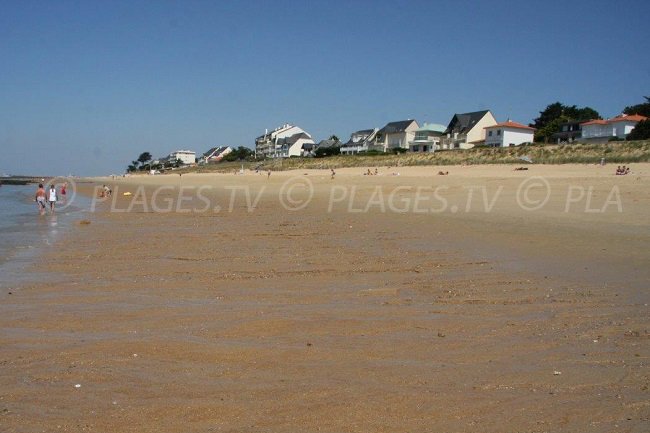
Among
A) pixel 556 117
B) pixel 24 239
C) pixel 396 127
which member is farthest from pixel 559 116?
pixel 24 239

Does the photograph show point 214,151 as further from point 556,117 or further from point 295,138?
point 556,117

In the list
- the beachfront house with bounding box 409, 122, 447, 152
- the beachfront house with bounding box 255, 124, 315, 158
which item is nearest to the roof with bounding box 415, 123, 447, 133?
the beachfront house with bounding box 409, 122, 447, 152

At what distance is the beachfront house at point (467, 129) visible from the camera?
75000 mm

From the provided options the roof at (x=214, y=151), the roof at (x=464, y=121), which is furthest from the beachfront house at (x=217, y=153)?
the roof at (x=464, y=121)

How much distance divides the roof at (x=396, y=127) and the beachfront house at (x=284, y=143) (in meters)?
21.0

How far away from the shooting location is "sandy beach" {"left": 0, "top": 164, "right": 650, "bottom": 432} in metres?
3.26

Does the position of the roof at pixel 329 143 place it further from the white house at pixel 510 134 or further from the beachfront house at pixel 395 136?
the white house at pixel 510 134

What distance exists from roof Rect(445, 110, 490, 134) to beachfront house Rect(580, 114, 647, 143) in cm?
1480

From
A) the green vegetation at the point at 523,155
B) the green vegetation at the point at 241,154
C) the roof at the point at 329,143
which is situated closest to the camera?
the green vegetation at the point at 523,155

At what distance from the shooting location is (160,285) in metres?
6.69

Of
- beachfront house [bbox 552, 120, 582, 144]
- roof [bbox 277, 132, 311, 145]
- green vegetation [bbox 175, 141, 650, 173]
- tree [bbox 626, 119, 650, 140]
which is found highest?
roof [bbox 277, 132, 311, 145]

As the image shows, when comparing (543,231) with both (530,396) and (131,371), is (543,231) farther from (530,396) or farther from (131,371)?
(131,371)

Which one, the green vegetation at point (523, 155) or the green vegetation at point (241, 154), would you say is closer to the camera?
the green vegetation at point (523, 155)

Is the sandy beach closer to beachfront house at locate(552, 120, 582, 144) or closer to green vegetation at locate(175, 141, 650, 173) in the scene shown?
green vegetation at locate(175, 141, 650, 173)
